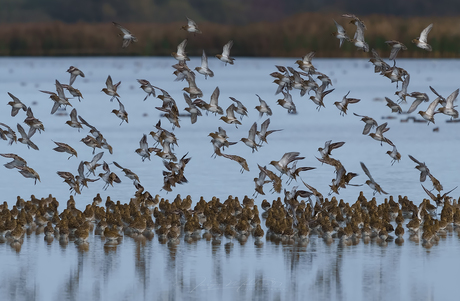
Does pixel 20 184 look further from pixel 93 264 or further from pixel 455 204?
pixel 455 204

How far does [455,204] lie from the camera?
643 inches

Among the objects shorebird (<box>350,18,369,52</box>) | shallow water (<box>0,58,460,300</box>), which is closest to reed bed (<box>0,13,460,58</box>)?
shallow water (<box>0,58,460,300</box>)

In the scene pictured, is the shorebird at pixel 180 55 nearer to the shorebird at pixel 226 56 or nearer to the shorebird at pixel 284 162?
the shorebird at pixel 226 56

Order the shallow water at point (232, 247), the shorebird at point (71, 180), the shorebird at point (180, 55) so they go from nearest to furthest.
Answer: the shallow water at point (232, 247) < the shorebird at point (71, 180) < the shorebird at point (180, 55)

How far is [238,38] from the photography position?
92.8 m

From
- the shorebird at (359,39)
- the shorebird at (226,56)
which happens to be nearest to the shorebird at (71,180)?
the shorebird at (226,56)

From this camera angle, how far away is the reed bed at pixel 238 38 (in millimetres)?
81500

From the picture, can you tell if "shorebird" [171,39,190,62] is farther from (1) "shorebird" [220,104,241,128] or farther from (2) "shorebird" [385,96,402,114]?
(2) "shorebird" [385,96,402,114]

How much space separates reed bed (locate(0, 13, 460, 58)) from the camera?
267 feet

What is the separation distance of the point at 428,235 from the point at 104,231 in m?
4.93

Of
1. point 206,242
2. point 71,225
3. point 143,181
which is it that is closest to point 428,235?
point 206,242

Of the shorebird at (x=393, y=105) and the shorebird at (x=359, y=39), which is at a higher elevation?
the shorebird at (x=359, y=39)

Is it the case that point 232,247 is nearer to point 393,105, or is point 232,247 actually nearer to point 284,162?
point 284,162

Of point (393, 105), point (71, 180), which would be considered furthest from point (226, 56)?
point (71, 180)
